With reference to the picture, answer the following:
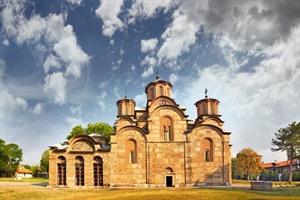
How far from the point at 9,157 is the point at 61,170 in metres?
39.7

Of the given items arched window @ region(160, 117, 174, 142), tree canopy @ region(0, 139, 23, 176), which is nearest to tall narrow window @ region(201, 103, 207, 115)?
arched window @ region(160, 117, 174, 142)

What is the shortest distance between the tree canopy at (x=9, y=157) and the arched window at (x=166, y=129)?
45.3 m

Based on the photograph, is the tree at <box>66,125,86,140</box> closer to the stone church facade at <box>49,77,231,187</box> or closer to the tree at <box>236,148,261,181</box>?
the stone church facade at <box>49,77,231,187</box>

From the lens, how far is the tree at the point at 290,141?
49562 millimetres

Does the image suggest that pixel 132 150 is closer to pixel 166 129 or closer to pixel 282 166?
pixel 166 129

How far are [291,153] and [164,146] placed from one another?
1173 inches

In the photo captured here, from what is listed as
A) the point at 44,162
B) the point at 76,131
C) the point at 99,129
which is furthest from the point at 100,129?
the point at 44,162

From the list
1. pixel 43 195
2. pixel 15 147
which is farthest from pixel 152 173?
pixel 15 147

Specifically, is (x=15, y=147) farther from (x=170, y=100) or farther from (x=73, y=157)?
(x=170, y=100)

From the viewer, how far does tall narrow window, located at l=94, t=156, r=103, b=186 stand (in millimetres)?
33219

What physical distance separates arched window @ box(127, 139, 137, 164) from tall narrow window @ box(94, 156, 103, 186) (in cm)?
368

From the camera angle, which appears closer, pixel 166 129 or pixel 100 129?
pixel 166 129

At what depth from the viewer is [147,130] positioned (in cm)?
3525

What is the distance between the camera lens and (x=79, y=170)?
33531 millimetres
